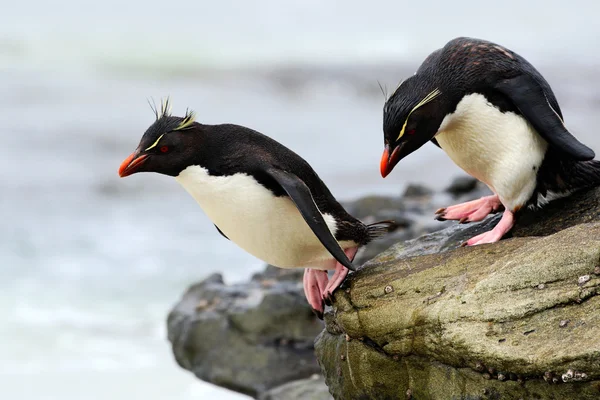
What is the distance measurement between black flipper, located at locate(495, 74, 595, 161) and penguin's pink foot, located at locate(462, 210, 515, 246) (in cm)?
33

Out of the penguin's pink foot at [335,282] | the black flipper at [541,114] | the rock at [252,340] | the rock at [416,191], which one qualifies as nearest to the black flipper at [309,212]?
the penguin's pink foot at [335,282]

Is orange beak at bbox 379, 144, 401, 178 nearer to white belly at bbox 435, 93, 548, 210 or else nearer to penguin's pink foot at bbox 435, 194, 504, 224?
white belly at bbox 435, 93, 548, 210

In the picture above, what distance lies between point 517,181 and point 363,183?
981 cm

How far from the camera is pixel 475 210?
3531 mm

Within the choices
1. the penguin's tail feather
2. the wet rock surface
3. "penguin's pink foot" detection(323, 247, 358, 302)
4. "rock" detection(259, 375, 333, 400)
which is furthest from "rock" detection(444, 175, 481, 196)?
"penguin's pink foot" detection(323, 247, 358, 302)

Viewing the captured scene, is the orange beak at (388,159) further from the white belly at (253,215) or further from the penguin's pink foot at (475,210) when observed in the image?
the penguin's pink foot at (475,210)

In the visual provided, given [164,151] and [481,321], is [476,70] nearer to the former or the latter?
[481,321]

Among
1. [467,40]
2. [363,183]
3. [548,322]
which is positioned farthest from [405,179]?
[548,322]

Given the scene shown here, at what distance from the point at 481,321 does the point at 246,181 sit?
95 cm

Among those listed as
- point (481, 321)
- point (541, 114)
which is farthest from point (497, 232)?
point (481, 321)

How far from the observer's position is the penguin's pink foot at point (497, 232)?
123 inches

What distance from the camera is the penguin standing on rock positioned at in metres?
3.01

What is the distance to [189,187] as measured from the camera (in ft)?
10.1

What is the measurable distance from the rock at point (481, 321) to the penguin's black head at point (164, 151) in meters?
0.73
